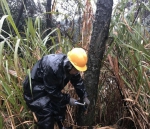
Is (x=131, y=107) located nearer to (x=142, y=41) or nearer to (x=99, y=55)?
(x=99, y=55)

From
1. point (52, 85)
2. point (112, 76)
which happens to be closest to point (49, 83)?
point (52, 85)

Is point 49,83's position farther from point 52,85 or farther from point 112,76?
point 112,76

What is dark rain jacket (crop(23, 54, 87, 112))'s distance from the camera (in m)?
1.94

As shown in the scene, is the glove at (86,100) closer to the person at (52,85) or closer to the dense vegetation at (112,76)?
the person at (52,85)

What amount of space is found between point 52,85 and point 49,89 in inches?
1.6

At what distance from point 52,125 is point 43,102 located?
21 cm

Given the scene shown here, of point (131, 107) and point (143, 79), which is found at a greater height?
point (143, 79)

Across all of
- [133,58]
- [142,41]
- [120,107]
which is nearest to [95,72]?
[133,58]

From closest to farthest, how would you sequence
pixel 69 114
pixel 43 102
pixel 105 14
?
pixel 105 14
pixel 43 102
pixel 69 114

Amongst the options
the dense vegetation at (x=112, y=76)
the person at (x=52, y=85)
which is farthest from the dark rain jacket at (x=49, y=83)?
the dense vegetation at (x=112, y=76)

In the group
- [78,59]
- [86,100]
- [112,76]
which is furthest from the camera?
[112,76]

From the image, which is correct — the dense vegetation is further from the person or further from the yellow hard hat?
the yellow hard hat

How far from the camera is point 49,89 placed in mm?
1942

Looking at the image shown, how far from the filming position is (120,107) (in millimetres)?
2355
